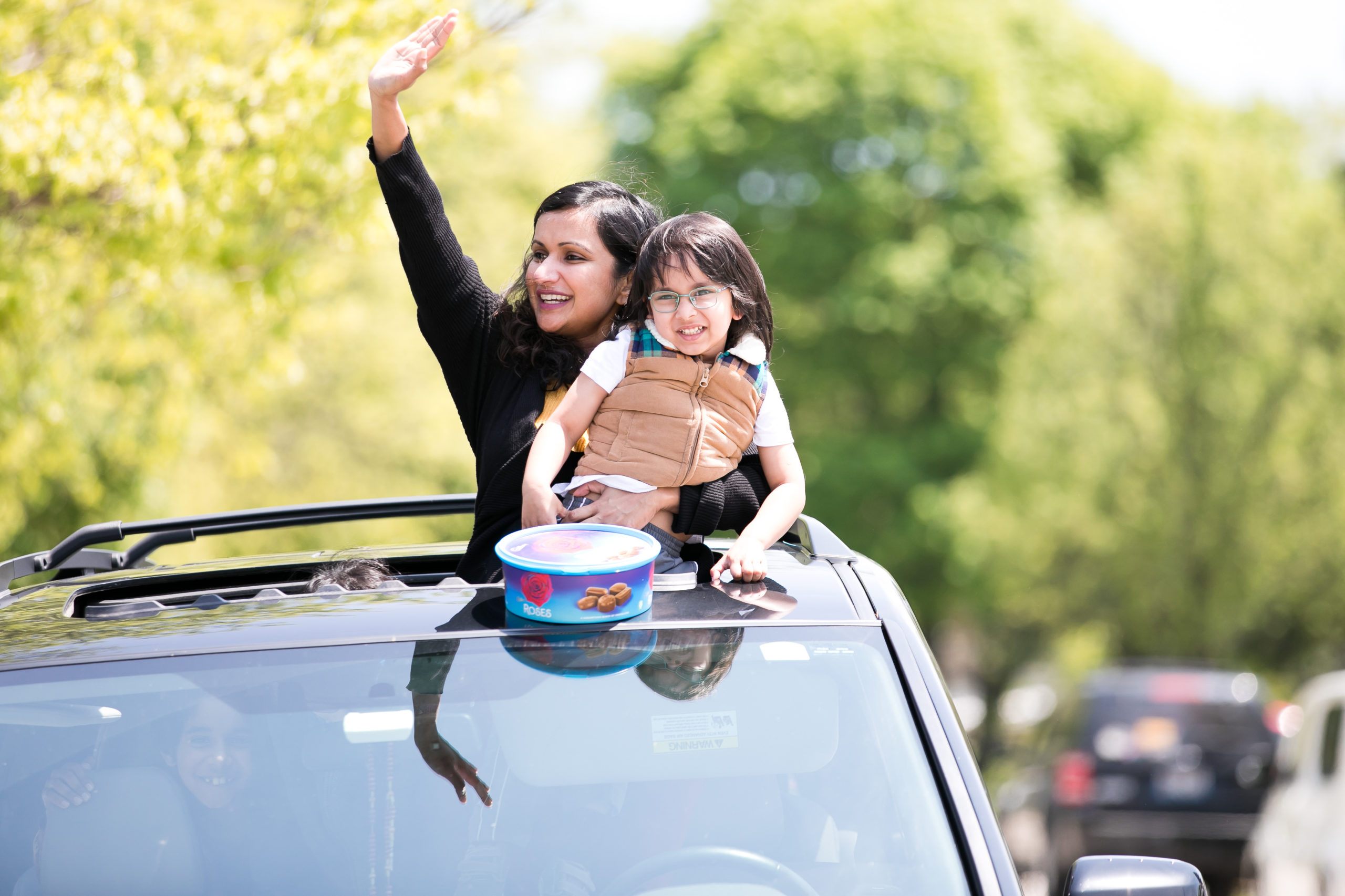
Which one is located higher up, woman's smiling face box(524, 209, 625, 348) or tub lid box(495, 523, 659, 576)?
woman's smiling face box(524, 209, 625, 348)

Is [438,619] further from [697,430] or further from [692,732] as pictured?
[697,430]

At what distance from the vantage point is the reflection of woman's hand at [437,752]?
2.39 m

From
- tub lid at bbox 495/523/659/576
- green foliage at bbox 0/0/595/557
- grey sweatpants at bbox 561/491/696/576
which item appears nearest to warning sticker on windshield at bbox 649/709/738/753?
tub lid at bbox 495/523/659/576

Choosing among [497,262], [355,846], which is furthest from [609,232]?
[497,262]

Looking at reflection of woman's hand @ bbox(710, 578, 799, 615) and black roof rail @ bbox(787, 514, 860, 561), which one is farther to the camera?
black roof rail @ bbox(787, 514, 860, 561)

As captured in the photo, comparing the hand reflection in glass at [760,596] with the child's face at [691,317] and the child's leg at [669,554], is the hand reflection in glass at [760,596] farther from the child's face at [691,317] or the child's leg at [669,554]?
the child's face at [691,317]

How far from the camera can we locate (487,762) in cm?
242

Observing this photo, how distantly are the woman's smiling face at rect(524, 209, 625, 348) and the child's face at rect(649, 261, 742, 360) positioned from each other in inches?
11.2

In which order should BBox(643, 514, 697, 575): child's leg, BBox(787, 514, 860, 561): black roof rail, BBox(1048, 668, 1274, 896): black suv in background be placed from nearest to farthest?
BBox(787, 514, 860, 561): black roof rail → BBox(643, 514, 697, 575): child's leg → BBox(1048, 668, 1274, 896): black suv in background

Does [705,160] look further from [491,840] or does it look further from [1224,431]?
[491,840]

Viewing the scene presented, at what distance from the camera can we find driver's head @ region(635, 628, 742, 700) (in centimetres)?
243

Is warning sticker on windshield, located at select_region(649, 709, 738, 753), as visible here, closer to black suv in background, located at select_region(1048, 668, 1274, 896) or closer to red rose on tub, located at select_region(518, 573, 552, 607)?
red rose on tub, located at select_region(518, 573, 552, 607)

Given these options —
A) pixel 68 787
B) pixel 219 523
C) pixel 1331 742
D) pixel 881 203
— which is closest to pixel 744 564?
pixel 68 787

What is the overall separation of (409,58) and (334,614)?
56.2 inches
